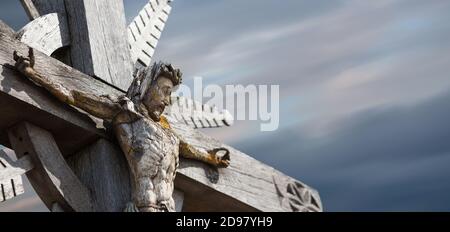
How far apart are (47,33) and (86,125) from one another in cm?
47

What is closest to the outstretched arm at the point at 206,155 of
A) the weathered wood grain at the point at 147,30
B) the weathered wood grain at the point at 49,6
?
the weathered wood grain at the point at 147,30

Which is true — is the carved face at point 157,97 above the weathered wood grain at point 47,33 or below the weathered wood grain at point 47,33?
below

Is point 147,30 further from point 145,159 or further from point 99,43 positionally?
point 145,159

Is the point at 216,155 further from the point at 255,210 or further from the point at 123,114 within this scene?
the point at 123,114

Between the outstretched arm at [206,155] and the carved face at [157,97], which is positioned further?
the outstretched arm at [206,155]

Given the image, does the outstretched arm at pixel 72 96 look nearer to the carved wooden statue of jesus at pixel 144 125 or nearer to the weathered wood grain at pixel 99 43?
the carved wooden statue of jesus at pixel 144 125

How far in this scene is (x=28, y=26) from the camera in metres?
5.08

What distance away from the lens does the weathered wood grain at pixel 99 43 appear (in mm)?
5230

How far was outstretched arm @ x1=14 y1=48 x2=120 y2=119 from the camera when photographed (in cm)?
468

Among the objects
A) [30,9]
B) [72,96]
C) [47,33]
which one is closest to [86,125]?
[72,96]

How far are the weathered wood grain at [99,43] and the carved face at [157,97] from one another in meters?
0.24

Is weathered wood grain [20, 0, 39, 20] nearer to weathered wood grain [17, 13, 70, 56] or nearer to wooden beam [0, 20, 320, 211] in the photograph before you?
weathered wood grain [17, 13, 70, 56]

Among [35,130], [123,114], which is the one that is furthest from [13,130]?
[123,114]
